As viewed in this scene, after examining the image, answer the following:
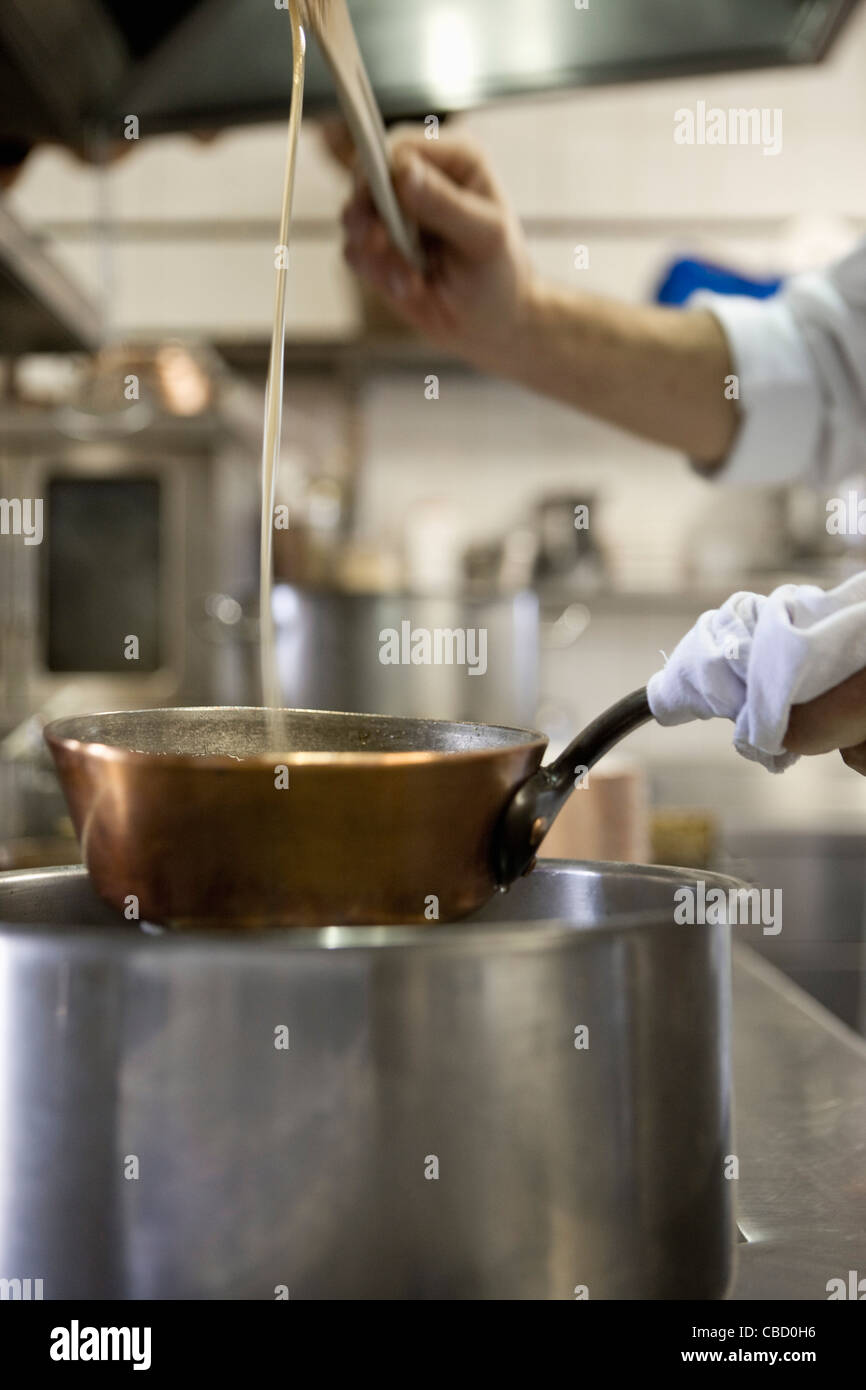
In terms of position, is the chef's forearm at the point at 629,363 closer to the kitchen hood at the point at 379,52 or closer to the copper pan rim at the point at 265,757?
the kitchen hood at the point at 379,52

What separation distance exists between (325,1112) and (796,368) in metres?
0.83

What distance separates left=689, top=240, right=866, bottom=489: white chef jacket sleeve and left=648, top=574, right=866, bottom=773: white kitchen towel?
2.14 feet

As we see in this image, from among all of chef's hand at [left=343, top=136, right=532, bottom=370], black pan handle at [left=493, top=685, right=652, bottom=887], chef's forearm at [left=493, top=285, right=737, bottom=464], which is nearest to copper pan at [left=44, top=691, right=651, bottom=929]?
black pan handle at [left=493, top=685, right=652, bottom=887]

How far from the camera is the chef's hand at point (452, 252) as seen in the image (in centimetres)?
77

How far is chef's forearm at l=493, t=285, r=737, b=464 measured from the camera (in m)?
0.93

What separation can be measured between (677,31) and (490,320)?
21 cm

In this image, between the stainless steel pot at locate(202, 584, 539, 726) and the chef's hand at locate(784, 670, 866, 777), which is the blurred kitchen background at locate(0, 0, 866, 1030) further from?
the chef's hand at locate(784, 670, 866, 777)

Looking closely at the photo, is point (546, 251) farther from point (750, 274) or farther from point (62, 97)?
point (62, 97)

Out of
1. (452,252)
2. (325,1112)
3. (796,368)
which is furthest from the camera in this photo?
(796,368)

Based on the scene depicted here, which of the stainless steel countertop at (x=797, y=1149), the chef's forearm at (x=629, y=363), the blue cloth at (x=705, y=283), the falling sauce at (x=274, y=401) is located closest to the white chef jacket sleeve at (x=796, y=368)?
the chef's forearm at (x=629, y=363)

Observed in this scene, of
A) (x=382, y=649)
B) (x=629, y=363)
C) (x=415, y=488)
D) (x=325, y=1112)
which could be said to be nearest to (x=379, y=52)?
(x=629, y=363)

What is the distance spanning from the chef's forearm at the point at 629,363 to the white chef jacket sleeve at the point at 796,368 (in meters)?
0.02

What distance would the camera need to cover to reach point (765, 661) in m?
0.36

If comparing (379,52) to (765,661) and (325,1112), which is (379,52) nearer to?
(765,661)
